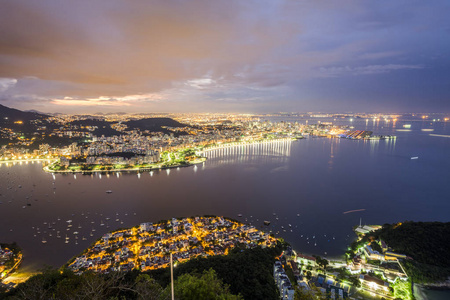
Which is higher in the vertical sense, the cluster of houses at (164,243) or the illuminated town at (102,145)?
the illuminated town at (102,145)

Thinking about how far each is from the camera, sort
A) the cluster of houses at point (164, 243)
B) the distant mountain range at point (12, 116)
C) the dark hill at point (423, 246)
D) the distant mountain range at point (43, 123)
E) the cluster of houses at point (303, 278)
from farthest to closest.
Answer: the distant mountain range at point (12, 116)
the distant mountain range at point (43, 123)
the cluster of houses at point (164, 243)
the dark hill at point (423, 246)
the cluster of houses at point (303, 278)

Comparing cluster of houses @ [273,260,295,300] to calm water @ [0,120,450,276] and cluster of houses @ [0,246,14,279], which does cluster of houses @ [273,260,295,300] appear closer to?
calm water @ [0,120,450,276]

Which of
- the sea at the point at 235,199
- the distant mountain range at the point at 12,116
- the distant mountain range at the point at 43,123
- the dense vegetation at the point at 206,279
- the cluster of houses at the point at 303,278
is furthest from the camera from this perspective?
the distant mountain range at the point at 12,116

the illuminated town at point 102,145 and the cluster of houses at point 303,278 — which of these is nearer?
the cluster of houses at point 303,278

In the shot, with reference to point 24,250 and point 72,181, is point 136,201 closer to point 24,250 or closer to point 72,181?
point 24,250

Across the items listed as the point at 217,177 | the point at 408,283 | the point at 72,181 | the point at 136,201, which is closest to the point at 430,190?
the point at 408,283

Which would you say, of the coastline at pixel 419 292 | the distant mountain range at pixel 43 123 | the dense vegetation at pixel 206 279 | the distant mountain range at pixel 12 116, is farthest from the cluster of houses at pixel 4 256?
the distant mountain range at pixel 12 116

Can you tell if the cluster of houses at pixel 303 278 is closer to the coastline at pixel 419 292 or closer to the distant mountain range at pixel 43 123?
the coastline at pixel 419 292
